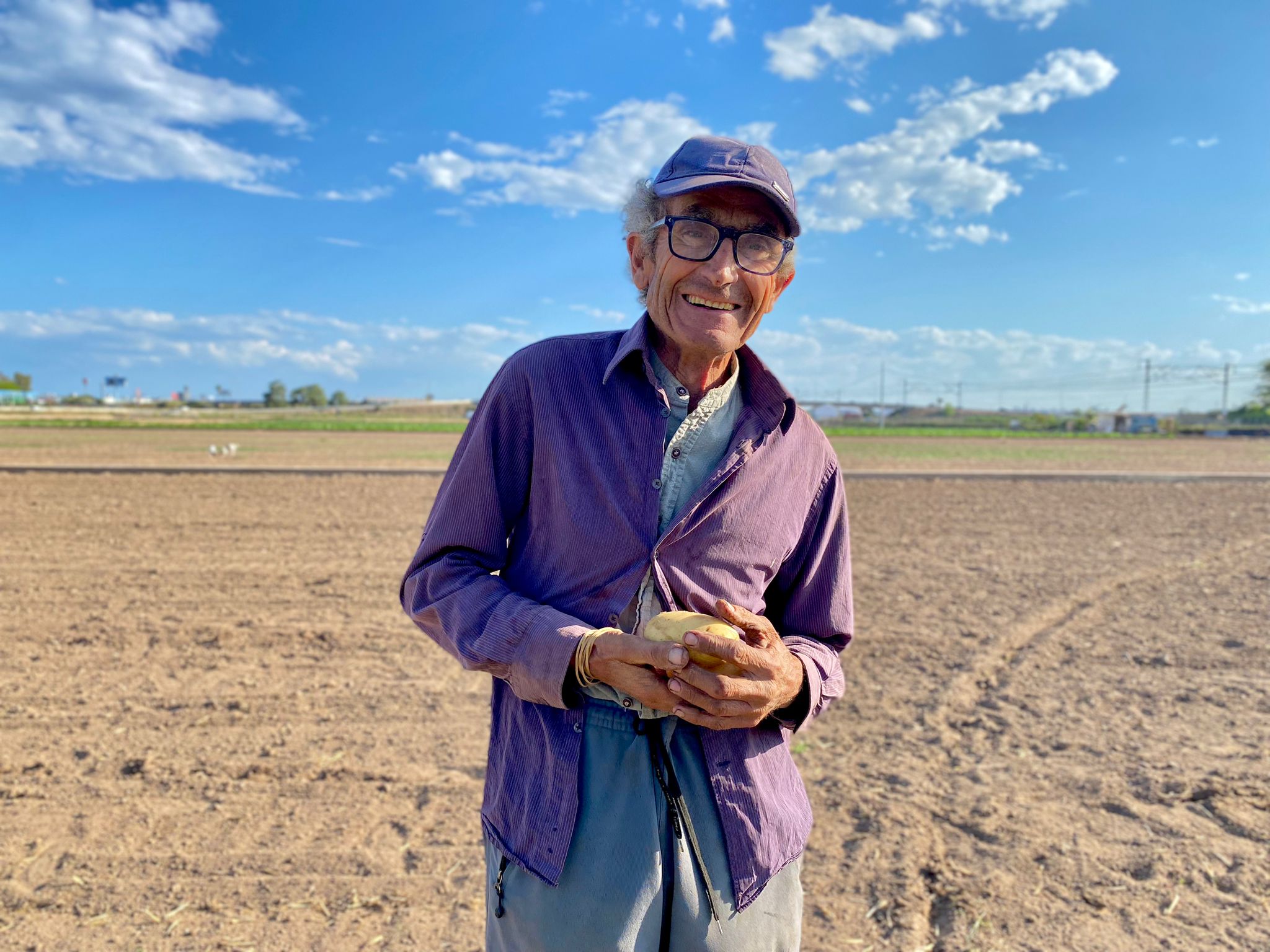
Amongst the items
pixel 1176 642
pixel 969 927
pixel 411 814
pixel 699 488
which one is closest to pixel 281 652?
pixel 411 814

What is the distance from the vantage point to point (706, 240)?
1.68 meters

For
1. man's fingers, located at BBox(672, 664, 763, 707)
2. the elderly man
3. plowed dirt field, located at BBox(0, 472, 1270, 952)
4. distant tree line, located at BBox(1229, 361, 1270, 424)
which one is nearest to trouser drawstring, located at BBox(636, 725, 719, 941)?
the elderly man

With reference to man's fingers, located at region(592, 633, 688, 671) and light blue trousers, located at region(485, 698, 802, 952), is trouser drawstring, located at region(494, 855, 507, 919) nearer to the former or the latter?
light blue trousers, located at region(485, 698, 802, 952)

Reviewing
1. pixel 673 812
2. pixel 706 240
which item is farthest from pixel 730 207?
pixel 673 812

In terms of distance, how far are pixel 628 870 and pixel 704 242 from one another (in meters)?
1.19

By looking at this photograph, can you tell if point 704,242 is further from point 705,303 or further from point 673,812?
point 673,812

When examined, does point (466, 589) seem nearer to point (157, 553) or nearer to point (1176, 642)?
point (1176, 642)

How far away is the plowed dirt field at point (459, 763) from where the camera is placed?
120 inches

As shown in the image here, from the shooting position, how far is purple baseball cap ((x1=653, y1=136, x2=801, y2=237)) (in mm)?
1582

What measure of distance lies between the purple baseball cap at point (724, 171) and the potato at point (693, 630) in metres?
0.78

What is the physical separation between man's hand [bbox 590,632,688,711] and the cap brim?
0.82m

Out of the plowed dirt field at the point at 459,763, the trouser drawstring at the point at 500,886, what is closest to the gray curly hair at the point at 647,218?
the trouser drawstring at the point at 500,886

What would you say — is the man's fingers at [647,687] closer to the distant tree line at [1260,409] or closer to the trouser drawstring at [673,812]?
the trouser drawstring at [673,812]

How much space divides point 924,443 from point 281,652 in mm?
36244
